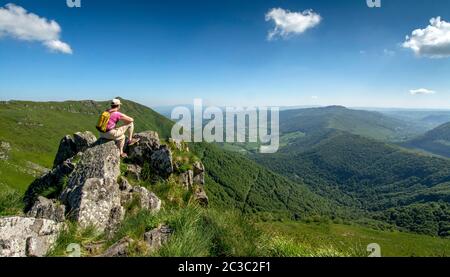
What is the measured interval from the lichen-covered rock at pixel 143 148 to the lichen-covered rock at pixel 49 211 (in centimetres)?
832

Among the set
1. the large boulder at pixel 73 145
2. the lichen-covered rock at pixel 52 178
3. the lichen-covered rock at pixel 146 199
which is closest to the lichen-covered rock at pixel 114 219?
the lichen-covered rock at pixel 146 199

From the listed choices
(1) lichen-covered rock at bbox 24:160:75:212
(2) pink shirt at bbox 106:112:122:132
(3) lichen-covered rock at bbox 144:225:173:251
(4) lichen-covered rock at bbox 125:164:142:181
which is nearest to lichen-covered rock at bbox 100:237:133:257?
(3) lichen-covered rock at bbox 144:225:173:251

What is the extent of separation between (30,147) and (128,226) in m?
211

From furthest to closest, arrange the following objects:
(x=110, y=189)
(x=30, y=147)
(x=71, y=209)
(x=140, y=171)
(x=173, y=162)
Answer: (x=30, y=147) → (x=173, y=162) → (x=140, y=171) → (x=110, y=189) → (x=71, y=209)

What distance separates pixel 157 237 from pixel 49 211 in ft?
12.8

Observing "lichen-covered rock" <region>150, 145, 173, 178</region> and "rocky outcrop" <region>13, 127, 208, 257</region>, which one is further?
"lichen-covered rock" <region>150, 145, 173, 178</region>

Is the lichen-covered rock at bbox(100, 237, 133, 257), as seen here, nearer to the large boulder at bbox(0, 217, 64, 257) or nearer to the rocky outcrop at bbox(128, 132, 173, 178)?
the large boulder at bbox(0, 217, 64, 257)

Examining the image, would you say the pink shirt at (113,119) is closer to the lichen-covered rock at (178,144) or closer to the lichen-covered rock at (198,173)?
the lichen-covered rock at (178,144)

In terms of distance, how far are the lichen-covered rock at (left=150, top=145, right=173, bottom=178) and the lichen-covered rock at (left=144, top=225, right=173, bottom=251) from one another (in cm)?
1054

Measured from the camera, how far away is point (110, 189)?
10.6m

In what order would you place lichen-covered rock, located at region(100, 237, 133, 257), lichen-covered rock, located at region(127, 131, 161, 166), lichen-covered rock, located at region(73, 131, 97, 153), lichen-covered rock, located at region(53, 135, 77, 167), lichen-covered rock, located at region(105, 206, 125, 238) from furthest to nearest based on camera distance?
1. lichen-covered rock, located at region(53, 135, 77, 167)
2. lichen-covered rock, located at region(73, 131, 97, 153)
3. lichen-covered rock, located at region(127, 131, 161, 166)
4. lichen-covered rock, located at region(105, 206, 125, 238)
5. lichen-covered rock, located at region(100, 237, 133, 257)

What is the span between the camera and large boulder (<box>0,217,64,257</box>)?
21.2 feet
